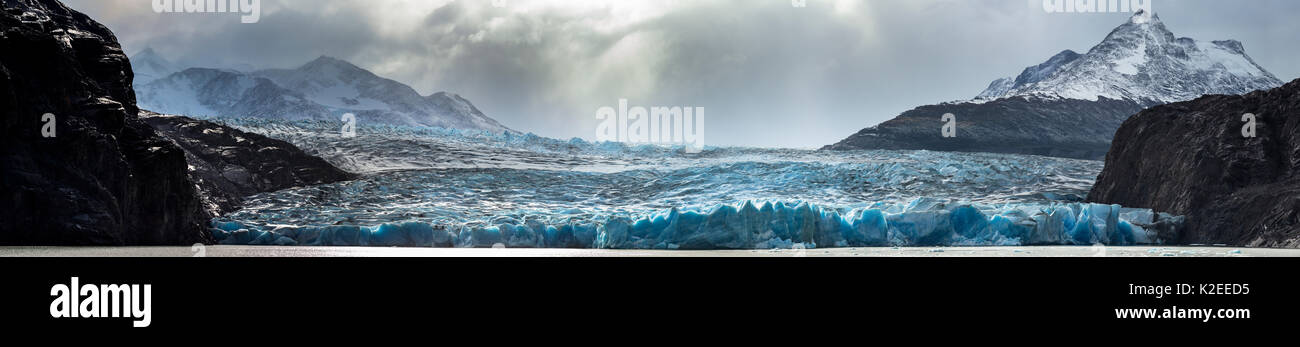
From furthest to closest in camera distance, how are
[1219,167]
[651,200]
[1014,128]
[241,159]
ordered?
[1014,128] → [651,200] → [241,159] → [1219,167]

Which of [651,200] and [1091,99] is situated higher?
[1091,99]

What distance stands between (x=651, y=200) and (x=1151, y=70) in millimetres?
63926

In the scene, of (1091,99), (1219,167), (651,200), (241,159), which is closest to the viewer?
(1219,167)

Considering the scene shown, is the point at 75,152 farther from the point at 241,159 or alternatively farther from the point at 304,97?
the point at 304,97

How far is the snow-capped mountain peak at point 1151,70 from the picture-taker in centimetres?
7781

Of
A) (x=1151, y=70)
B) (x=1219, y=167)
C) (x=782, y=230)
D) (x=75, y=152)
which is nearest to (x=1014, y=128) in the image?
(x=1151, y=70)

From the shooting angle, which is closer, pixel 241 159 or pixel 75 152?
pixel 75 152

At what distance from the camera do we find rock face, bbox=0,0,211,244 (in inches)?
573

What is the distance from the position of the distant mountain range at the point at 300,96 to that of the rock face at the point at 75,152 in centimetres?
4209

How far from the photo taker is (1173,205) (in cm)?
2002

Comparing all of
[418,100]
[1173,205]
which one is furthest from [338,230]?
[418,100]

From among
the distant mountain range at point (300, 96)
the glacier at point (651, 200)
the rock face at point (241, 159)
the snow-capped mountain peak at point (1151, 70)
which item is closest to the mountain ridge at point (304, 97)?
the distant mountain range at point (300, 96)

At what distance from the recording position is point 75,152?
15.2 m
